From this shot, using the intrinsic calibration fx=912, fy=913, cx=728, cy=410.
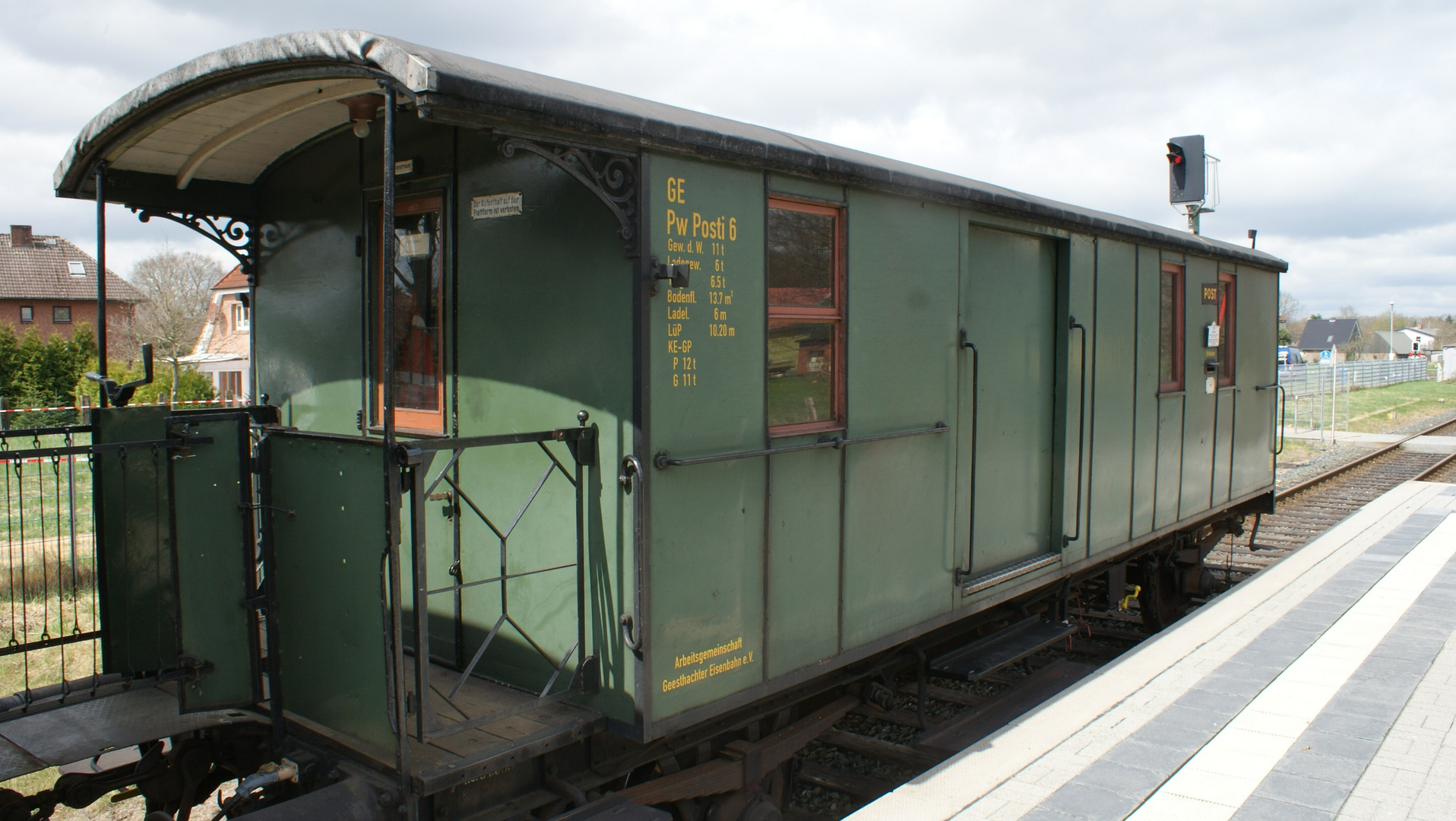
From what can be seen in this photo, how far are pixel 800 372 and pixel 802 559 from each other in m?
0.86

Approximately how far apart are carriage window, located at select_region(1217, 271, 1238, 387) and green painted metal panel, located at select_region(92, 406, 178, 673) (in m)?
8.68

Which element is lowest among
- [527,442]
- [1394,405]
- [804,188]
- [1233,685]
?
[1233,685]

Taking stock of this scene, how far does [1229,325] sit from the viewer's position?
8906mm

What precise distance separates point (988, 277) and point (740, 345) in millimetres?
2429

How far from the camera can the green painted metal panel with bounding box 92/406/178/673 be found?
3.77 meters

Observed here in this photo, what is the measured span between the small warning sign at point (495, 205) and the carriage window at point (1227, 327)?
7403mm

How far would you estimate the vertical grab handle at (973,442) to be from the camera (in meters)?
5.25

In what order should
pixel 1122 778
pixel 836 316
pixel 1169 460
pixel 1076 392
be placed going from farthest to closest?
pixel 1169 460 → pixel 1076 392 → pixel 836 316 → pixel 1122 778

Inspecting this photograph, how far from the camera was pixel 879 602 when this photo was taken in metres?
4.62

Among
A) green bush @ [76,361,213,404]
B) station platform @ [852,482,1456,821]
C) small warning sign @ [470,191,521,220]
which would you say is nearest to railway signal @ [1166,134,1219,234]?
station platform @ [852,482,1456,821]

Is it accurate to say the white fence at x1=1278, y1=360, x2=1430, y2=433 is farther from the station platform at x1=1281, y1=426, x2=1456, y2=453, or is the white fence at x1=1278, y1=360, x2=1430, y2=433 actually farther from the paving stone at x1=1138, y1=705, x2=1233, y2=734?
the paving stone at x1=1138, y1=705, x2=1233, y2=734

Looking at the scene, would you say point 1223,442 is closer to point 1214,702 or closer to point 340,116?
point 1214,702

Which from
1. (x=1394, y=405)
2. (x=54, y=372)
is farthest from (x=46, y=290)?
(x=1394, y=405)

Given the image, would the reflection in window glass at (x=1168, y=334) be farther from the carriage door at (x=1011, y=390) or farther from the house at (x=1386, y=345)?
the house at (x=1386, y=345)
